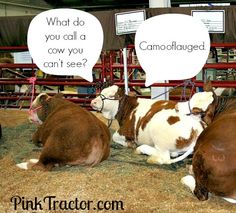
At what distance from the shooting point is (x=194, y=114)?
3471 mm

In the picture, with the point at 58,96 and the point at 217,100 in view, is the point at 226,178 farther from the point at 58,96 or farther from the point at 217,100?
the point at 58,96

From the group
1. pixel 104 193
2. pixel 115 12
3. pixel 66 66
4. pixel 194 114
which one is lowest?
pixel 104 193

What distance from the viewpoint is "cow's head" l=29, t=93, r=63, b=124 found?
4.33 metres

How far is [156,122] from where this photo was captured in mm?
3811

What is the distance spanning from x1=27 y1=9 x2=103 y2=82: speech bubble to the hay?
981mm

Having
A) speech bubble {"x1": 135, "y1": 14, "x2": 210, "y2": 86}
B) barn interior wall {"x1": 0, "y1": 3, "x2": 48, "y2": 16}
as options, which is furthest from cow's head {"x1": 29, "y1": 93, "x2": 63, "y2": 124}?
barn interior wall {"x1": 0, "y1": 3, "x2": 48, "y2": 16}

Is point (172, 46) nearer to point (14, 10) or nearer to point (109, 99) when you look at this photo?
point (109, 99)

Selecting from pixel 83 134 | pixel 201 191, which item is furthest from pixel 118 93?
pixel 201 191

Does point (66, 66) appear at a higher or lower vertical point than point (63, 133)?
A: higher

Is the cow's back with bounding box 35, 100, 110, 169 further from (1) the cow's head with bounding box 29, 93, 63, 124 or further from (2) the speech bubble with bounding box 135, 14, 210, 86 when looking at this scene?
(2) the speech bubble with bounding box 135, 14, 210, 86

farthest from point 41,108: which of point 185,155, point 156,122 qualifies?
point 185,155

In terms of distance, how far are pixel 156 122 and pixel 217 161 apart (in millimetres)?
Result: 1210

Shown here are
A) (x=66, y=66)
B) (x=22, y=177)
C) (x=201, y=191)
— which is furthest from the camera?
(x=66, y=66)

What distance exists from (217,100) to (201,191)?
93 centimetres
